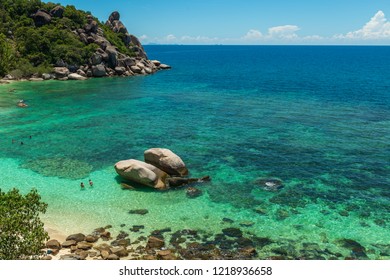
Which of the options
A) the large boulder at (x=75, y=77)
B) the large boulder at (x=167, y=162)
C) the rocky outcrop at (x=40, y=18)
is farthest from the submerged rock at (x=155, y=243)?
the rocky outcrop at (x=40, y=18)

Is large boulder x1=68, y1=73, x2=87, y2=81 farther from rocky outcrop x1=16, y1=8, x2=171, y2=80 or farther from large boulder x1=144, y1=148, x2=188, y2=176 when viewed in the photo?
large boulder x1=144, y1=148, x2=188, y2=176

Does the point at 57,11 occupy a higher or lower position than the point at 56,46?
higher

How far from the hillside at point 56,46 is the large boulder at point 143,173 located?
81.0m

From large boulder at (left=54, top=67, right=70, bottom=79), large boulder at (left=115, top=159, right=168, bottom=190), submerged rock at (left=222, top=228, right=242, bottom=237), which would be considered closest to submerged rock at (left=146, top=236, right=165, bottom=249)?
submerged rock at (left=222, top=228, right=242, bottom=237)

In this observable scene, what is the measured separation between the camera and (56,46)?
11044 cm

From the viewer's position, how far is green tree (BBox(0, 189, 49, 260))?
706 inches

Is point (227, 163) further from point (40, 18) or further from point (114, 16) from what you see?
point (114, 16)

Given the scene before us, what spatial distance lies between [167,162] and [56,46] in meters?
93.1

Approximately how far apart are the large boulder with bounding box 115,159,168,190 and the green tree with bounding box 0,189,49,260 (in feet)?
46.2

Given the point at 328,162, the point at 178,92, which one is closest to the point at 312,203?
the point at 328,162

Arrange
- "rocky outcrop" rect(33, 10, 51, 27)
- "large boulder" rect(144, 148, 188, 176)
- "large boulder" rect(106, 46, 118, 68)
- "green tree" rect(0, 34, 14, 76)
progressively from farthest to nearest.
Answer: "rocky outcrop" rect(33, 10, 51, 27) → "large boulder" rect(106, 46, 118, 68) → "green tree" rect(0, 34, 14, 76) → "large boulder" rect(144, 148, 188, 176)

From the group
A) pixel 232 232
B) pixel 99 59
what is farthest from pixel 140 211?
pixel 99 59

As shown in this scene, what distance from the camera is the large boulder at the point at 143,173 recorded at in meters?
32.8

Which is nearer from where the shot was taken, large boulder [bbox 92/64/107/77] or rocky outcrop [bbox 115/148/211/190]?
rocky outcrop [bbox 115/148/211/190]
